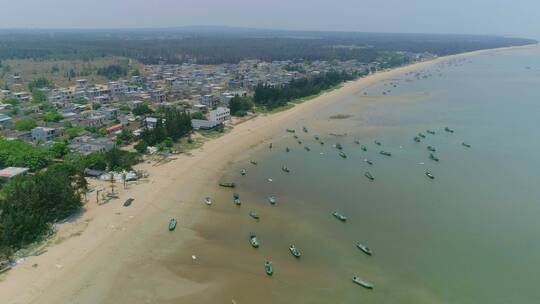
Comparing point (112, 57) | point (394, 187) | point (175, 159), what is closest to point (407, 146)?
point (394, 187)

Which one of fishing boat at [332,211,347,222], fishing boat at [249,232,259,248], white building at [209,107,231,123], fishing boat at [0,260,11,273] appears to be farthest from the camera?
white building at [209,107,231,123]

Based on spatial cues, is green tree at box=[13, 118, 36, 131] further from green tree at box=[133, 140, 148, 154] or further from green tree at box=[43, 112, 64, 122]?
green tree at box=[133, 140, 148, 154]

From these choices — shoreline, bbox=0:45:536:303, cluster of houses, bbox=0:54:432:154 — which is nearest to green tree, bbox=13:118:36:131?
cluster of houses, bbox=0:54:432:154

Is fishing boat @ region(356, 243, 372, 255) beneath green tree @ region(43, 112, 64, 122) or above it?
beneath

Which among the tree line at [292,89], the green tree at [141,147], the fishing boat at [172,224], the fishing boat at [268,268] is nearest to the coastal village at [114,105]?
the green tree at [141,147]

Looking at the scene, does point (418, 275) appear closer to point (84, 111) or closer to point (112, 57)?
point (84, 111)

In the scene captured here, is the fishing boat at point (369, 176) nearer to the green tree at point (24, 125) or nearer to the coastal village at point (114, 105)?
the coastal village at point (114, 105)

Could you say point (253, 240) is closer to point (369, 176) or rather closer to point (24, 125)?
point (369, 176)
